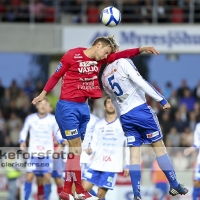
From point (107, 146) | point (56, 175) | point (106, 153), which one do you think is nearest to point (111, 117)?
point (107, 146)

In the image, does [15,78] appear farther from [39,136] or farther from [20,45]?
[39,136]

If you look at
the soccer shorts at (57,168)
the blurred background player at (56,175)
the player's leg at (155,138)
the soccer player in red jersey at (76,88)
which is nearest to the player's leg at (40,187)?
the blurred background player at (56,175)

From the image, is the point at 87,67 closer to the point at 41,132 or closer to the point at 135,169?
the point at 135,169

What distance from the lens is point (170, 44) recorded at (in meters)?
23.2

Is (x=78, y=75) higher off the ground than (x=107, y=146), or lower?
higher

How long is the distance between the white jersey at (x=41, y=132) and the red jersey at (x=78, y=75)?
4395 mm

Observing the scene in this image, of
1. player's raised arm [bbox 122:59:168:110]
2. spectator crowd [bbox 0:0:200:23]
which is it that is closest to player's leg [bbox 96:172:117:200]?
player's raised arm [bbox 122:59:168:110]

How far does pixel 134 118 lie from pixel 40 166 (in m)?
4.92

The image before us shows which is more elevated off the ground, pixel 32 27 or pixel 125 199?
pixel 32 27

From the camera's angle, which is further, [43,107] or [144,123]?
[43,107]

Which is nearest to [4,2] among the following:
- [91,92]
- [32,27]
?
[32,27]

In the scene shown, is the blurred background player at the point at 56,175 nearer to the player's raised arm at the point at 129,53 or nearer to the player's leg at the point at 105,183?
the player's leg at the point at 105,183

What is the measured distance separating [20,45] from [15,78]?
3.22m

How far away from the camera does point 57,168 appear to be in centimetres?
1511
